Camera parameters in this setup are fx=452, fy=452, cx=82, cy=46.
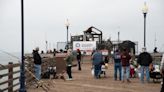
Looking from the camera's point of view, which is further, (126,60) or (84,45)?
(84,45)

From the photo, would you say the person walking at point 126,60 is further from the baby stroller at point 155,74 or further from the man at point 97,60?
the man at point 97,60

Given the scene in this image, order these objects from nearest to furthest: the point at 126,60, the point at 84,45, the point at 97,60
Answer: the point at 126,60 → the point at 97,60 → the point at 84,45

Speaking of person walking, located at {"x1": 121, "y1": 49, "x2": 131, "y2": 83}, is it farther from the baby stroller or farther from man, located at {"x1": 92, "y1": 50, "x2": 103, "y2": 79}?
man, located at {"x1": 92, "y1": 50, "x2": 103, "y2": 79}

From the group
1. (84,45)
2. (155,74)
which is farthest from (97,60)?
(84,45)

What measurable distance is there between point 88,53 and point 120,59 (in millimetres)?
25389

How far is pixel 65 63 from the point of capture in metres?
24.6

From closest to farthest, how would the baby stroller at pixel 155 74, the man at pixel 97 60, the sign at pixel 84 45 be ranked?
1. the baby stroller at pixel 155 74
2. the man at pixel 97 60
3. the sign at pixel 84 45

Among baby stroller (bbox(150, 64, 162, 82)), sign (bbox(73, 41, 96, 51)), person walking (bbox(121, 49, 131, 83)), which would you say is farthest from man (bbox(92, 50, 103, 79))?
sign (bbox(73, 41, 96, 51))

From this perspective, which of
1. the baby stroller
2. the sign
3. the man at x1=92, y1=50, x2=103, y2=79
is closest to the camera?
the baby stroller

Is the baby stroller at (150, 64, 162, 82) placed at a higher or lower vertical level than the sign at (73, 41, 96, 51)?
lower

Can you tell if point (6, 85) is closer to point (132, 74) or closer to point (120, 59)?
point (120, 59)

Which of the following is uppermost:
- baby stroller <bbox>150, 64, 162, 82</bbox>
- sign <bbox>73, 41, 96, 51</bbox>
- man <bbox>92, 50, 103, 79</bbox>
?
sign <bbox>73, 41, 96, 51</bbox>

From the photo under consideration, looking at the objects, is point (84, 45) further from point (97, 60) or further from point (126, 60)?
point (126, 60)

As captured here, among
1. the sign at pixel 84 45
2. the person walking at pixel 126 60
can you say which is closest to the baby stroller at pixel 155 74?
the person walking at pixel 126 60
